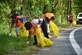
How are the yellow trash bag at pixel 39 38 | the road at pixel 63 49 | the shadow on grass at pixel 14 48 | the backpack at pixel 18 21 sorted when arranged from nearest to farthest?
the shadow on grass at pixel 14 48 → the road at pixel 63 49 → the yellow trash bag at pixel 39 38 → the backpack at pixel 18 21

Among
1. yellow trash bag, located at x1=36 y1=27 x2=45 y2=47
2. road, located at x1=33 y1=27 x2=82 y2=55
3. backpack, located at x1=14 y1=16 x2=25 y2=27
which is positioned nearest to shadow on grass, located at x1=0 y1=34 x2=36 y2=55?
road, located at x1=33 y1=27 x2=82 y2=55

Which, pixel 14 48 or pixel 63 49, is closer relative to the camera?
pixel 14 48

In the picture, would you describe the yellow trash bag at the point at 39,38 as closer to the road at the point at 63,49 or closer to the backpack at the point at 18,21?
the road at the point at 63,49

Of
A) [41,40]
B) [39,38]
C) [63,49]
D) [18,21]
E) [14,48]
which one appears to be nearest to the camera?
[14,48]

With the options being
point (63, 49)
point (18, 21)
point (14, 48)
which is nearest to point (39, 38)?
point (63, 49)

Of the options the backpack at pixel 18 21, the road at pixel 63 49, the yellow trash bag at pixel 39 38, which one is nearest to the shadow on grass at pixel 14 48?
the road at pixel 63 49

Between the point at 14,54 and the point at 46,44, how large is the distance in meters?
3.44

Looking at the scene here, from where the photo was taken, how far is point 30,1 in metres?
25.5

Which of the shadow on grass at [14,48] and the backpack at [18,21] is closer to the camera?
the shadow on grass at [14,48]

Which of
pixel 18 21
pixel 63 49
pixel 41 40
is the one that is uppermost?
pixel 18 21

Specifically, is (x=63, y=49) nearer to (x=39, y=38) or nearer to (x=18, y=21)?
(x=39, y=38)

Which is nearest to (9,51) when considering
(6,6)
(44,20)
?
(44,20)

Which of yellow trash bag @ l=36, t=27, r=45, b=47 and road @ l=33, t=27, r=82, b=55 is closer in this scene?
road @ l=33, t=27, r=82, b=55

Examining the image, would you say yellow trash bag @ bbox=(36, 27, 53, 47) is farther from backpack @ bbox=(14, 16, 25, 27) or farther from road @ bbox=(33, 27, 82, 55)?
backpack @ bbox=(14, 16, 25, 27)
